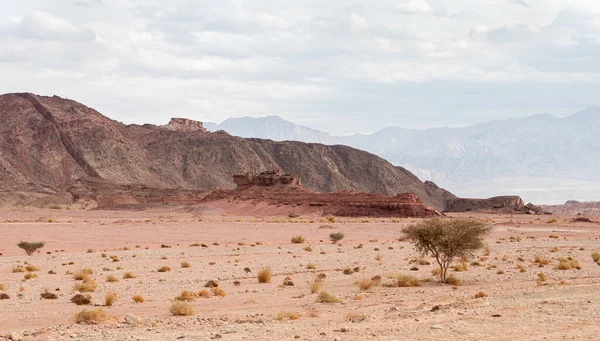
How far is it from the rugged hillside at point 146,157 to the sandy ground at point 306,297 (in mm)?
89261

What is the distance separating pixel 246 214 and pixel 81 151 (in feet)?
186

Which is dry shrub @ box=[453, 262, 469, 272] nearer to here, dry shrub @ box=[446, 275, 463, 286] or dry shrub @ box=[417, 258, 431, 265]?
dry shrub @ box=[417, 258, 431, 265]

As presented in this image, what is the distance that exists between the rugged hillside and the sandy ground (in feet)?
293

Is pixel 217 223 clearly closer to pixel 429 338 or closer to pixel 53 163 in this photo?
pixel 429 338

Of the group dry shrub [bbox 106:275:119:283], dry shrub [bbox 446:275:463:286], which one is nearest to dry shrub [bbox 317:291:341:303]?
dry shrub [bbox 446:275:463:286]

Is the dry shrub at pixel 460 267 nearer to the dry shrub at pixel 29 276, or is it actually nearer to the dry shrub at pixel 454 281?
the dry shrub at pixel 454 281

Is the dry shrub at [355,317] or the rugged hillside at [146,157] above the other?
the rugged hillside at [146,157]

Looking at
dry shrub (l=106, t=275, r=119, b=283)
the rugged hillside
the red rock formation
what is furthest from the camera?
the rugged hillside

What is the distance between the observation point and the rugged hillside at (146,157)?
132 m

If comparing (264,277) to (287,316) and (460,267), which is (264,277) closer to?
(287,316)

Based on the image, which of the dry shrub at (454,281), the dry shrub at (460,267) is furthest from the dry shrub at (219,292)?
the dry shrub at (460,267)

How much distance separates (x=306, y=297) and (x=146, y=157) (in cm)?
13005

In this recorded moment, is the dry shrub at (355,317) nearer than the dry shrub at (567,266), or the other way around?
the dry shrub at (355,317)

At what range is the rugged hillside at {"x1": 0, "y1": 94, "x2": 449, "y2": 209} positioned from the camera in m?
132
